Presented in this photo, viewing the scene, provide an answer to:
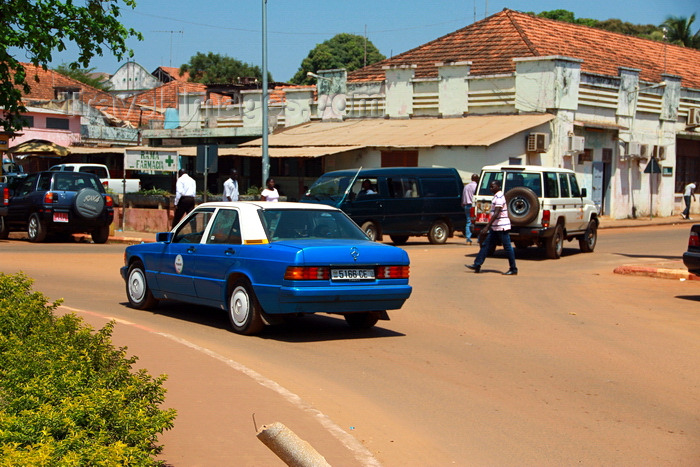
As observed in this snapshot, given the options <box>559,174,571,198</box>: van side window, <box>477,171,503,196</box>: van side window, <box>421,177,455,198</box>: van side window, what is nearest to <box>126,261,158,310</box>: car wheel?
<box>477,171,503,196</box>: van side window

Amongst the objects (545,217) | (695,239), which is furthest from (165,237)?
(545,217)

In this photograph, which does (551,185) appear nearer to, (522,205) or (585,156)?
(522,205)

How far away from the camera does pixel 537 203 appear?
2028 centimetres

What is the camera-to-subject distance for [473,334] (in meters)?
11.1

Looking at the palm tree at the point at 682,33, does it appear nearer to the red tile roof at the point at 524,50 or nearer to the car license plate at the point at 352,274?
the red tile roof at the point at 524,50

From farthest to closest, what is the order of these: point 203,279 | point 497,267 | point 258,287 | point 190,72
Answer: point 190,72, point 497,267, point 203,279, point 258,287

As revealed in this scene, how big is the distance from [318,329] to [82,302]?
12.5 feet

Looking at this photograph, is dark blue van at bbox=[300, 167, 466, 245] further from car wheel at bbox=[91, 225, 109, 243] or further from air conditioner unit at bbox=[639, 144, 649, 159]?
air conditioner unit at bbox=[639, 144, 649, 159]

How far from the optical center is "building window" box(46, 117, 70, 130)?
47.3m

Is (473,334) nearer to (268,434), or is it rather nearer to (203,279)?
→ (203,279)

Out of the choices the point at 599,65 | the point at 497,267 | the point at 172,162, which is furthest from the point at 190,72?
the point at 497,267

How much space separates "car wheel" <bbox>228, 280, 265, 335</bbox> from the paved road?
175mm

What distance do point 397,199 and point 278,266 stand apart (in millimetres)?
14680

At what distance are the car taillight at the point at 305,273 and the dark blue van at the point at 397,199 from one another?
43.1 feet
